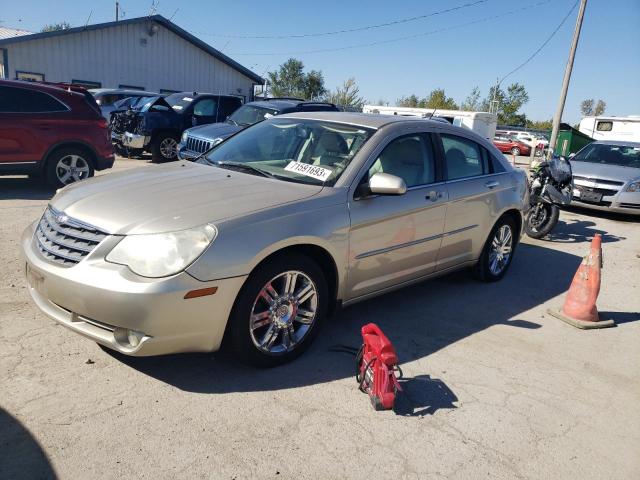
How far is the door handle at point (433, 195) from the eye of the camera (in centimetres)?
427

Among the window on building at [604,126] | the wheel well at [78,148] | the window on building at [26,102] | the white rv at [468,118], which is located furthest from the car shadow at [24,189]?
the window on building at [604,126]

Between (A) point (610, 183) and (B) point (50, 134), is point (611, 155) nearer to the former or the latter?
(A) point (610, 183)

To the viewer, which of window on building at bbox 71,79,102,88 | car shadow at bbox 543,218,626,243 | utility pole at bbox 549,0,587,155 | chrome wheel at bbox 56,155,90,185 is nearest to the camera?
car shadow at bbox 543,218,626,243

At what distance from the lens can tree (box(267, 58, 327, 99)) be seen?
5344cm

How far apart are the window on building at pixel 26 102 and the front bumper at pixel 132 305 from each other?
245 inches

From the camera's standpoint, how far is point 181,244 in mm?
2838

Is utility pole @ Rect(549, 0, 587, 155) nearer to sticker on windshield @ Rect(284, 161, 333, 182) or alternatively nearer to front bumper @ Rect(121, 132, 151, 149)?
front bumper @ Rect(121, 132, 151, 149)

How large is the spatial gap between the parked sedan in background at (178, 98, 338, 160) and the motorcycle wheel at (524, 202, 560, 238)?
521 cm

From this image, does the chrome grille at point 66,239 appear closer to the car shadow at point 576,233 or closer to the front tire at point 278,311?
the front tire at point 278,311

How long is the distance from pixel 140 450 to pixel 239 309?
896 mm

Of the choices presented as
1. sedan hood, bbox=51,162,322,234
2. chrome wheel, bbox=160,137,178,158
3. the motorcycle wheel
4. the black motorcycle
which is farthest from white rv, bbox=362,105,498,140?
sedan hood, bbox=51,162,322,234

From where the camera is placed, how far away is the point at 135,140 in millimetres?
12703

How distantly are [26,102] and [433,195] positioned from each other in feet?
22.8

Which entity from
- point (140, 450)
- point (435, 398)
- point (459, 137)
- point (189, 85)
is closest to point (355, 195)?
point (435, 398)
